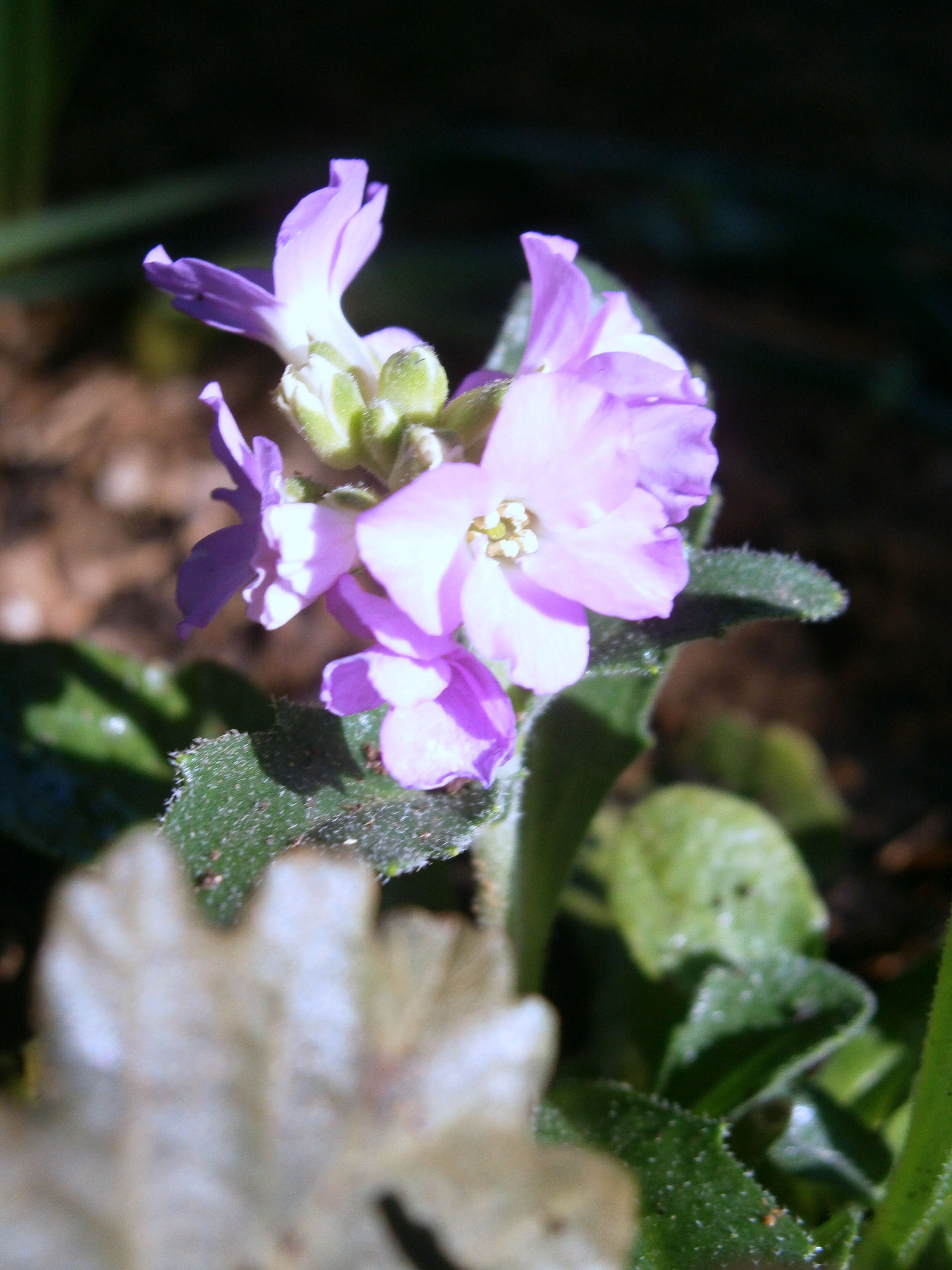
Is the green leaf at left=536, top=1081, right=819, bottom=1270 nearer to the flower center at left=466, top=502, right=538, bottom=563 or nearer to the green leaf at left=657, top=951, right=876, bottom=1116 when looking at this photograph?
the green leaf at left=657, top=951, right=876, bottom=1116

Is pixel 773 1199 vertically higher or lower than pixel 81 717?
higher

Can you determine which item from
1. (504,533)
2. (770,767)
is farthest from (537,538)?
(770,767)

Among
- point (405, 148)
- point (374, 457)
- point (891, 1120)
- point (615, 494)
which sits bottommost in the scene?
point (891, 1120)

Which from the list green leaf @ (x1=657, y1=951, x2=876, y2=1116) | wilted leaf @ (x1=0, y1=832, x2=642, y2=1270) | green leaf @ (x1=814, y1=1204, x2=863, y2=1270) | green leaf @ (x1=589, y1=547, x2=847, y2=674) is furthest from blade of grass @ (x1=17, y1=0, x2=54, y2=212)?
green leaf @ (x1=814, y1=1204, x2=863, y2=1270)

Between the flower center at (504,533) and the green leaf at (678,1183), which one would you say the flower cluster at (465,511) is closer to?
the flower center at (504,533)

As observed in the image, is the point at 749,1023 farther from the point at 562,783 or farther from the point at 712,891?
the point at 562,783

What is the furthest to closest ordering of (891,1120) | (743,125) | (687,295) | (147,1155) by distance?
(743,125)
(687,295)
(891,1120)
(147,1155)

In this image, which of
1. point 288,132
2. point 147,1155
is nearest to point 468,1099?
point 147,1155

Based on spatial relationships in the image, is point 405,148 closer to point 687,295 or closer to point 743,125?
point 687,295
